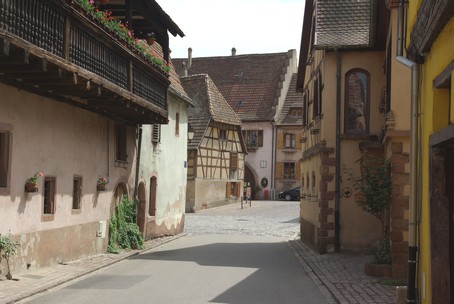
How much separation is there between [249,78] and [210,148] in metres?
19.8

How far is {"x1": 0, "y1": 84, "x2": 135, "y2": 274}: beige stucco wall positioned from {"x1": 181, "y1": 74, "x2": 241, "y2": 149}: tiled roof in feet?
80.4

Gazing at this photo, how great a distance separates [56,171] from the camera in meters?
15.3

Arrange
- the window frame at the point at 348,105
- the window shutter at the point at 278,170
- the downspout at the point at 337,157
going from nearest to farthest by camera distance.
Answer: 1. the downspout at the point at 337,157
2. the window frame at the point at 348,105
3. the window shutter at the point at 278,170

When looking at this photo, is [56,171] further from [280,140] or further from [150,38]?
[280,140]

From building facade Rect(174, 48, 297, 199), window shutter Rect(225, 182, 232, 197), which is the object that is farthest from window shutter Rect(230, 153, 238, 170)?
building facade Rect(174, 48, 297, 199)

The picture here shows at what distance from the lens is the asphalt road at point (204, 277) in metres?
11.7

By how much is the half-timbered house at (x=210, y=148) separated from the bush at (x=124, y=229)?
22046 mm

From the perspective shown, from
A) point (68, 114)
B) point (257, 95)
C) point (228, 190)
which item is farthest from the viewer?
point (257, 95)

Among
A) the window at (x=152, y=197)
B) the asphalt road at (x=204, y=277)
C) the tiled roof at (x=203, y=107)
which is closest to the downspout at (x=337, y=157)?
the asphalt road at (x=204, y=277)

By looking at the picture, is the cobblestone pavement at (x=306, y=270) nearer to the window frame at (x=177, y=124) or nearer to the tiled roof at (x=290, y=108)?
the window frame at (x=177, y=124)

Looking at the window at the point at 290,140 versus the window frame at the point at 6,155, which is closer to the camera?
the window frame at the point at 6,155

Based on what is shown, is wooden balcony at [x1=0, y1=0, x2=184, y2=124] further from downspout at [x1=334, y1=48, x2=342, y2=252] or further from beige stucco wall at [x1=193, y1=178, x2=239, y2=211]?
beige stucco wall at [x1=193, y1=178, x2=239, y2=211]

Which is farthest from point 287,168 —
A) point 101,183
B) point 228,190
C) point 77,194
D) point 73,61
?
point 73,61

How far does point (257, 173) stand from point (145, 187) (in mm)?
36952
